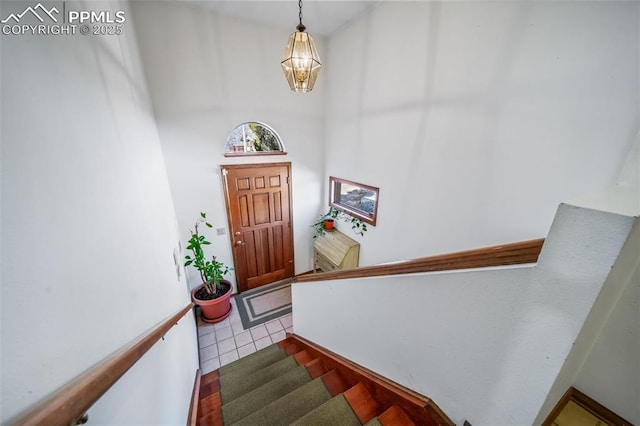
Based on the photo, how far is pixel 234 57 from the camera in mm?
2783

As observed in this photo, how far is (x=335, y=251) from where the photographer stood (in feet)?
11.2

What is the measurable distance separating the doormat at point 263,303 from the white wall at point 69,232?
6.61ft

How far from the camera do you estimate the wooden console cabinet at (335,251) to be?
330cm

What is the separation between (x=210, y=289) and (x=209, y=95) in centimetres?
241

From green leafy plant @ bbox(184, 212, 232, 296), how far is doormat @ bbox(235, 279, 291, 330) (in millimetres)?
538

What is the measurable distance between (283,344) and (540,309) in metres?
2.51

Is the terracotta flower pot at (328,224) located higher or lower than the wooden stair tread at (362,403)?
higher

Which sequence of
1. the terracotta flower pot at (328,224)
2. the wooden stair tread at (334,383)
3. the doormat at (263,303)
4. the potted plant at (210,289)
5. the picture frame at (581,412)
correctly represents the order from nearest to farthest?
the picture frame at (581,412) < the wooden stair tread at (334,383) < the potted plant at (210,289) < the doormat at (263,303) < the terracotta flower pot at (328,224)

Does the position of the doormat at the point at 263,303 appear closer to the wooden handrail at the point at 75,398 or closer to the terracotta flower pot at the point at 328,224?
the terracotta flower pot at the point at 328,224

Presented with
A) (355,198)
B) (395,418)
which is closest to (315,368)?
(395,418)

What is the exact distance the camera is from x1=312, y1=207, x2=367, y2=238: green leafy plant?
3213 mm

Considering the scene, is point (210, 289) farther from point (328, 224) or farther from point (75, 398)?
point (75, 398)

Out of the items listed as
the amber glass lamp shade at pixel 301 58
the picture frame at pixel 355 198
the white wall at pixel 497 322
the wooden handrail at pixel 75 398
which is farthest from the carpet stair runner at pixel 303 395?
the amber glass lamp shade at pixel 301 58

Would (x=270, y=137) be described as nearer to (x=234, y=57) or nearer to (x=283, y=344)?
(x=234, y=57)
